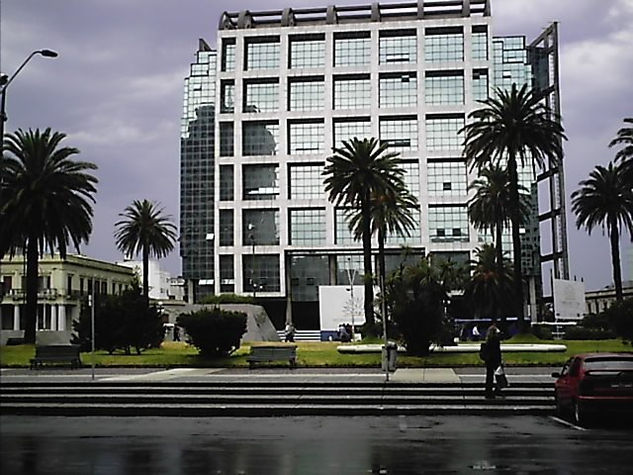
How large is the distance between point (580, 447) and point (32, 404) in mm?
13155

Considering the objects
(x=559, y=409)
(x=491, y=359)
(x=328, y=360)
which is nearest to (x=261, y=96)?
(x=328, y=360)

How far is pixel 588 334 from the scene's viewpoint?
167 ft

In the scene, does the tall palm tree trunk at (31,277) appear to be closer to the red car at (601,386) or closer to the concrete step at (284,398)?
the concrete step at (284,398)

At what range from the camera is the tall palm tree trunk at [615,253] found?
201 ft

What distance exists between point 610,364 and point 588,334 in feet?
117

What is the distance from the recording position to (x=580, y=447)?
13.7 m

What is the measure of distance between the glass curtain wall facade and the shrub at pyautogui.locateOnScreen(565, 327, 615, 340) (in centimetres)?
5366

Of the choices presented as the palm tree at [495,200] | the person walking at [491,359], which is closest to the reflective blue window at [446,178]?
the palm tree at [495,200]

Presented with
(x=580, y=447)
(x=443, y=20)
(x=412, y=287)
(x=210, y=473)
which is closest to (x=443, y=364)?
(x=412, y=287)

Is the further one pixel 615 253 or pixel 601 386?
pixel 615 253

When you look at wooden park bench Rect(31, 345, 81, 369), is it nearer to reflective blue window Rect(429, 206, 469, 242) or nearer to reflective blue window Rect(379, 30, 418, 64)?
reflective blue window Rect(429, 206, 469, 242)

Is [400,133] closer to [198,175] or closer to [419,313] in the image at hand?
[198,175]

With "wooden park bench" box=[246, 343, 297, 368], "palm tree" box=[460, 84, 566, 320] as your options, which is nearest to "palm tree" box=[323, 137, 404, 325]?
"palm tree" box=[460, 84, 566, 320]

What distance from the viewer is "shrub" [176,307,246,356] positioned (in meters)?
34.2
